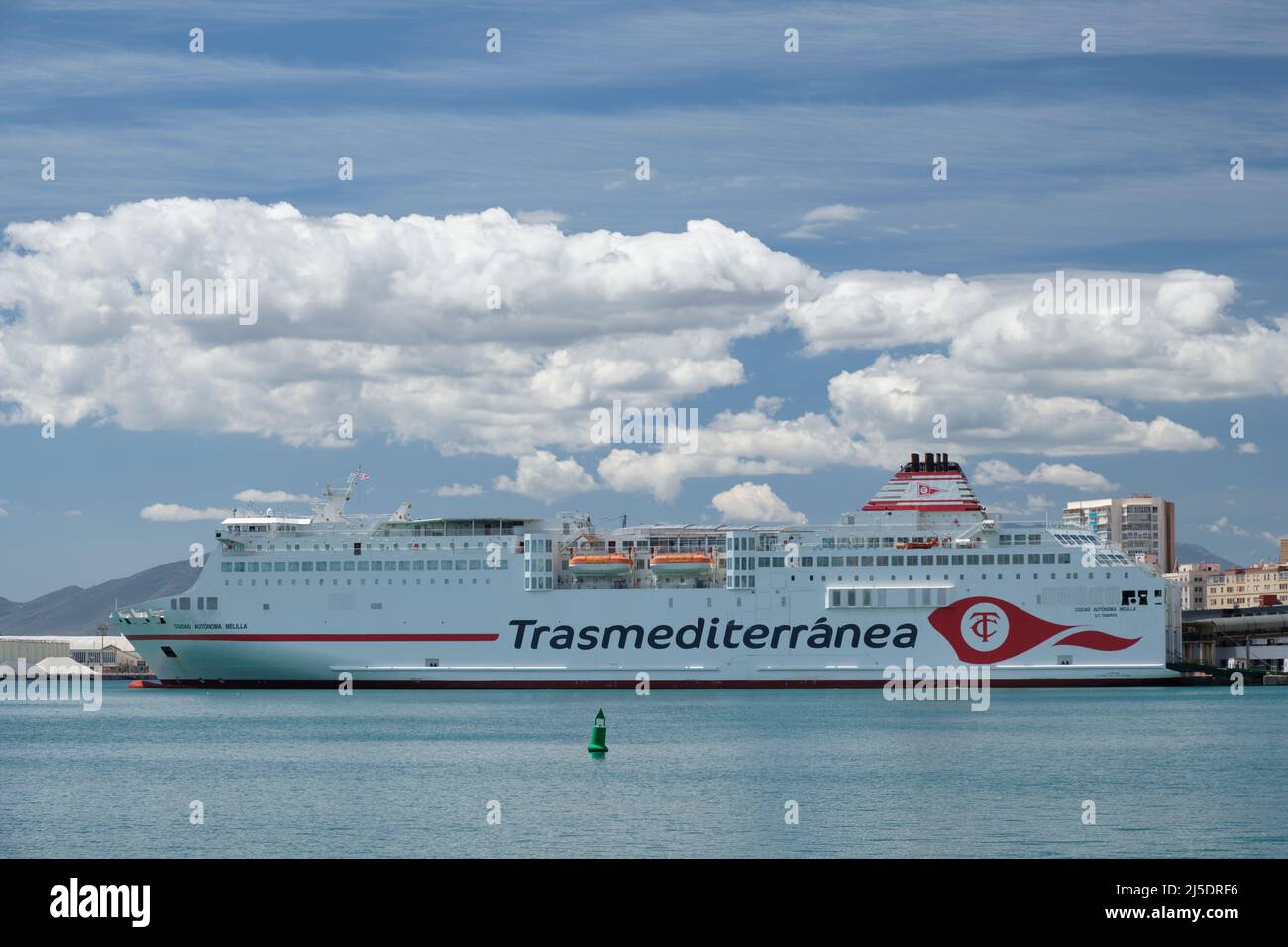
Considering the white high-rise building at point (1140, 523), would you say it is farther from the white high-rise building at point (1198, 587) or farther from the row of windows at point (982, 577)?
the row of windows at point (982, 577)

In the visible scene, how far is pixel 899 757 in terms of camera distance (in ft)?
93.2

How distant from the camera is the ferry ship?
45.8 m

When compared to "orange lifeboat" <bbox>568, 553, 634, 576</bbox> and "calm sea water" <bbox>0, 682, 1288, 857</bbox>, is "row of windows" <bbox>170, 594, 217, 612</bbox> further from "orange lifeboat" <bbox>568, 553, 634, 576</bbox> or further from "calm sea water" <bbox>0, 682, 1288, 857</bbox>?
"orange lifeboat" <bbox>568, 553, 634, 576</bbox>

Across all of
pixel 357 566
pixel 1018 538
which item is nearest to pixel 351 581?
pixel 357 566

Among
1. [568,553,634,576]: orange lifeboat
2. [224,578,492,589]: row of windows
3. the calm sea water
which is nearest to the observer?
the calm sea water

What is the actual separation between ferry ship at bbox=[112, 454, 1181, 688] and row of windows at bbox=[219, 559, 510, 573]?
55 mm

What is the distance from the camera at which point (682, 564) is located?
46750 millimetres

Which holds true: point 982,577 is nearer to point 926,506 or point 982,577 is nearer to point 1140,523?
point 926,506

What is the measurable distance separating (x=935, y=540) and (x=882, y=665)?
13.3 feet

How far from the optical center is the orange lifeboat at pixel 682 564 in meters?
46.7

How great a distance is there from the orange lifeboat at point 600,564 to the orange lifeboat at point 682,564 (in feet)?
2.81
